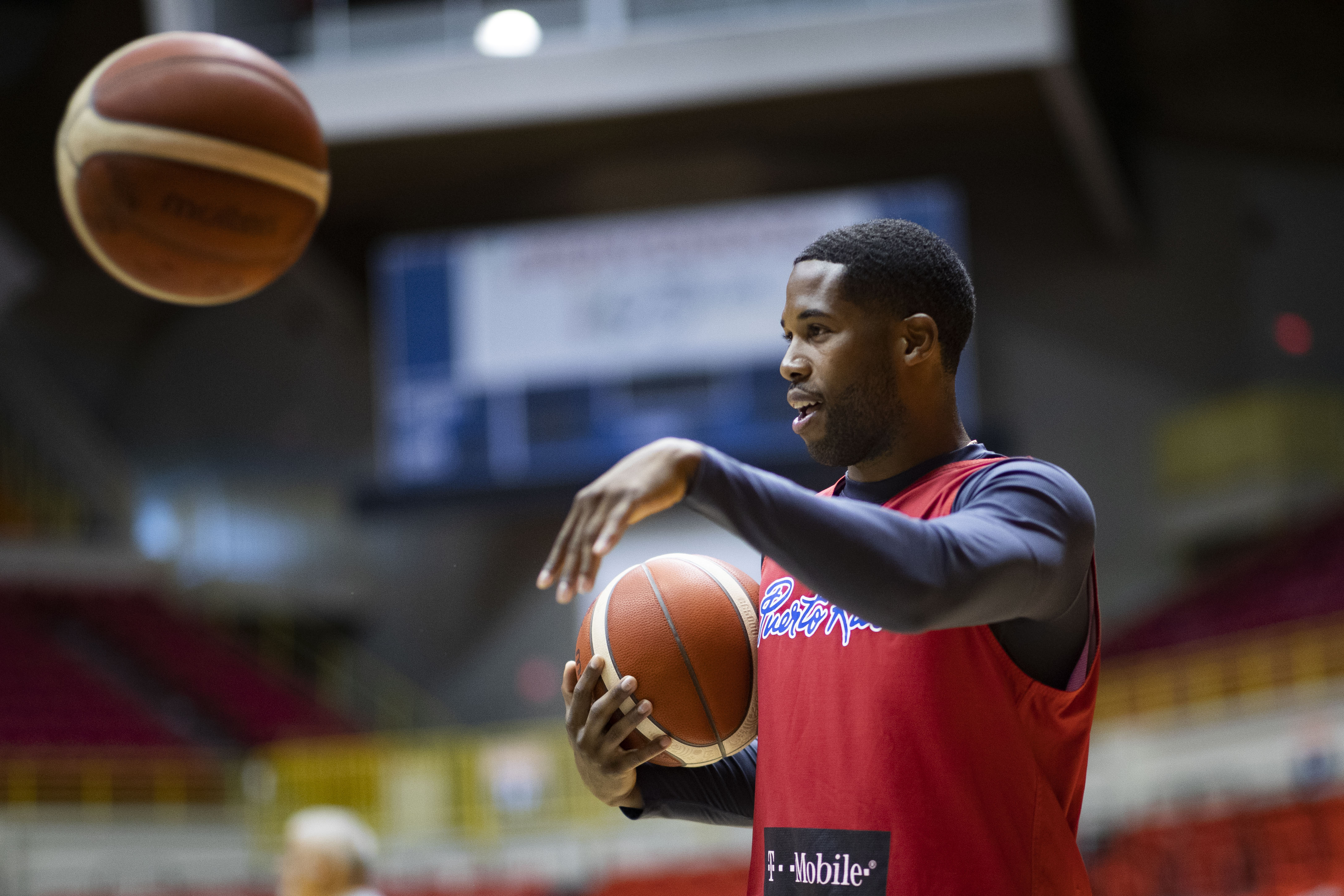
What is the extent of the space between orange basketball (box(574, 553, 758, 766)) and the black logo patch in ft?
0.74

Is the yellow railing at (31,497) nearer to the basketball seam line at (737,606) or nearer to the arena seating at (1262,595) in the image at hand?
the arena seating at (1262,595)

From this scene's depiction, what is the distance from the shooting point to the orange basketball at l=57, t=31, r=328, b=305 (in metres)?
3.06

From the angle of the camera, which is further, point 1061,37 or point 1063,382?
point 1063,382

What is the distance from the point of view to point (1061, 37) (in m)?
10.2

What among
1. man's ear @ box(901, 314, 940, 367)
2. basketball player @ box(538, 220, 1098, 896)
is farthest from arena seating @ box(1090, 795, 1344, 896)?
man's ear @ box(901, 314, 940, 367)

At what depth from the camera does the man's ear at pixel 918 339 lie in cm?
153

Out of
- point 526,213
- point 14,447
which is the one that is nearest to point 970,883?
point 526,213

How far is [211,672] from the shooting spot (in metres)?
13.0

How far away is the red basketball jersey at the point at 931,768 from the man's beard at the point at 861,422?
0.25ft

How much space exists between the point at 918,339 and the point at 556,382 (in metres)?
10.4

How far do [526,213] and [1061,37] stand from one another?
513 centimetres

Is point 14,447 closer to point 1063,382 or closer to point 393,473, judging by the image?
point 393,473

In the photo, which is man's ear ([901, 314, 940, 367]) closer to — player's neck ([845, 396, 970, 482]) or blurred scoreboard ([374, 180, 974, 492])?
player's neck ([845, 396, 970, 482])

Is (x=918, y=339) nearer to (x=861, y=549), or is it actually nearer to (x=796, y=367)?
(x=796, y=367)
